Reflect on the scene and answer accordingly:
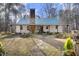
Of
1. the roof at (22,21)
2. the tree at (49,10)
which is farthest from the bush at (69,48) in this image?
the roof at (22,21)

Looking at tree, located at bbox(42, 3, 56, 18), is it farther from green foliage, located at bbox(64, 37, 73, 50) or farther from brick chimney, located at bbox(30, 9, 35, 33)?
green foliage, located at bbox(64, 37, 73, 50)

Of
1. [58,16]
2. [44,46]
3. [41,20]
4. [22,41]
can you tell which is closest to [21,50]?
[22,41]

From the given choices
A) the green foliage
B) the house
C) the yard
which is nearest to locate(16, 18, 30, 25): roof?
the house

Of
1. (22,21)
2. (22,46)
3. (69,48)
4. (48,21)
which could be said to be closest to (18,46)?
(22,46)

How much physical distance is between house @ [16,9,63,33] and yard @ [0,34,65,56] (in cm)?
6

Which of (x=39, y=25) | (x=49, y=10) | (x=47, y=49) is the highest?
(x=49, y=10)

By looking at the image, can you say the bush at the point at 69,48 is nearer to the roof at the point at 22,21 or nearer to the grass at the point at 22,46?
the grass at the point at 22,46

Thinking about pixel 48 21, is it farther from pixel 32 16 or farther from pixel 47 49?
pixel 47 49

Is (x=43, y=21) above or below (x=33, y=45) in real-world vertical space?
above

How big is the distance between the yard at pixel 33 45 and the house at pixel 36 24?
0.21ft

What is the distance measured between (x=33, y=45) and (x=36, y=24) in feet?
0.63

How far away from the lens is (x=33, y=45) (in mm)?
1782

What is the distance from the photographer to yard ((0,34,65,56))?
177 centimetres

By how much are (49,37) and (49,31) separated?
54 mm
